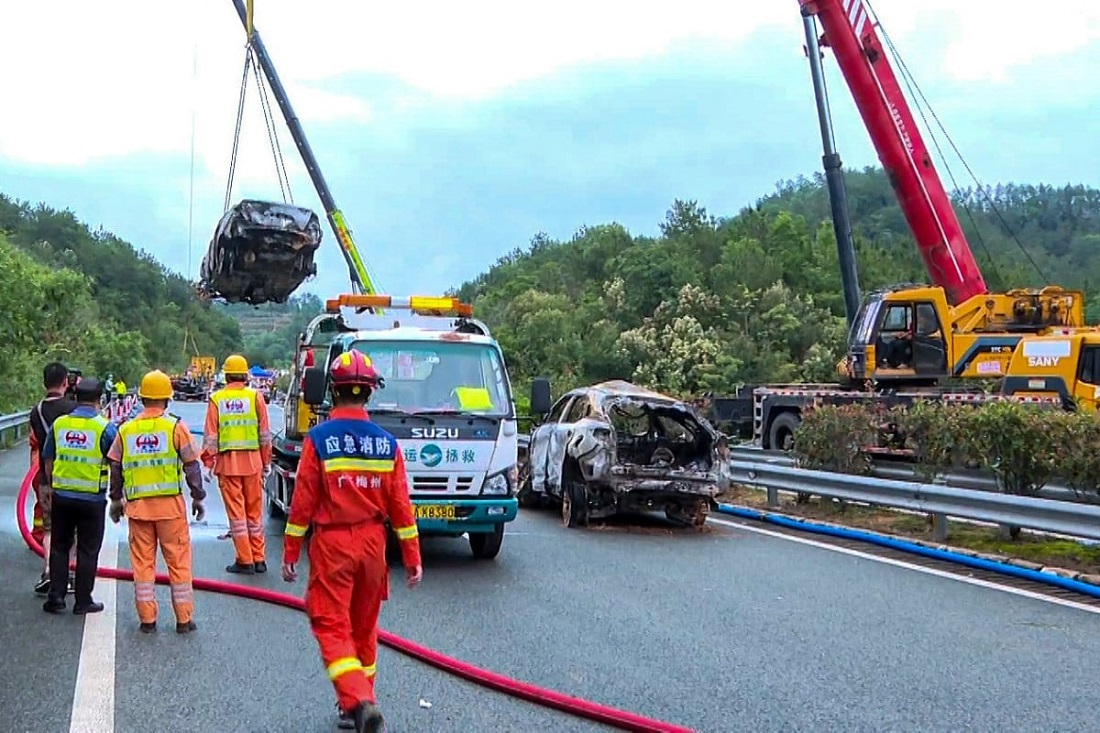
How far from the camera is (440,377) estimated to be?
10.7 m

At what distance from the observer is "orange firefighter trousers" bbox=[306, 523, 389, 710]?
16.8 feet

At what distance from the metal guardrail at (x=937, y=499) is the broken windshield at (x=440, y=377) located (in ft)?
13.6

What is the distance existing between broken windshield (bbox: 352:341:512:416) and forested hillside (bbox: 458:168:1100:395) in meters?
20.7

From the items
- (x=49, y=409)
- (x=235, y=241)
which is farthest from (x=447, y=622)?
(x=235, y=241)

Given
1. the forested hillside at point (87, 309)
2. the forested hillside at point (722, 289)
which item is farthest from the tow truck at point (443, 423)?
the forested hillside at point (722, 289)

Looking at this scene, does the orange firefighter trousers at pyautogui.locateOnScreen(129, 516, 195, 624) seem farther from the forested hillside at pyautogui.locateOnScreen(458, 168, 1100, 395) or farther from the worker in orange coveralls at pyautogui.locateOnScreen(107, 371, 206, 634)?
the forested hillside at pyautogui.locateOnScreen(458, 168, 1100, 395)

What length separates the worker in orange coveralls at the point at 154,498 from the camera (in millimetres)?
7395

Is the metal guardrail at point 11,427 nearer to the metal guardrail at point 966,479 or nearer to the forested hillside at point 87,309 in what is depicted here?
the forested hillside at point 87,309

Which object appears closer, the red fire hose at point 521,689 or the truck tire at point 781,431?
the red fire hose at point 521,689

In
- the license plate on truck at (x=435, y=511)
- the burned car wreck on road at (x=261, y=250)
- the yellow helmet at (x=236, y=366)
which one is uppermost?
the burned car wreck on road at (x=261, y=250)

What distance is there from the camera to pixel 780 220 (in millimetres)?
69750

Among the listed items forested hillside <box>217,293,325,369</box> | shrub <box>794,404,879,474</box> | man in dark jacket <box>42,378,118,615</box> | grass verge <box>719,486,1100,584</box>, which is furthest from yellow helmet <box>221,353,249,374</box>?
forested hillside <box>217,293,325,369</box>

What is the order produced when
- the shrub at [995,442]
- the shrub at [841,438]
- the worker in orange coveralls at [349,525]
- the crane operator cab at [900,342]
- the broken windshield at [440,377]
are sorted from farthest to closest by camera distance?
the crane operator cab at [900,342]
the shrub at [841,438]
the shrub at [995,442]
the broken windshield at [440,377]
the worker in orange coveralls at [349,525]

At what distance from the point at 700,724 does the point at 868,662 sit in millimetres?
1696
